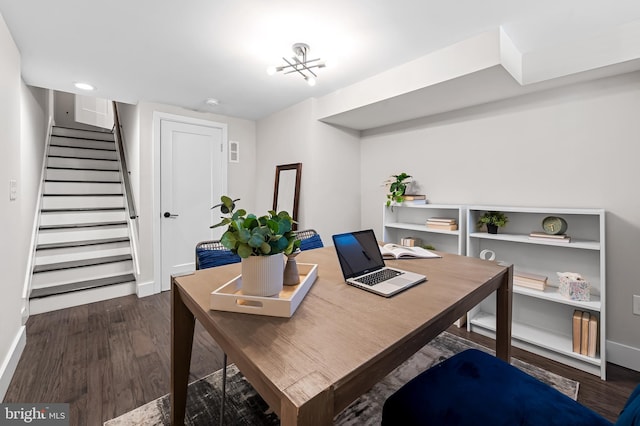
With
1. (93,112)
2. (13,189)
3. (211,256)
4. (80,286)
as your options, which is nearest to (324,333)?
(211,256)

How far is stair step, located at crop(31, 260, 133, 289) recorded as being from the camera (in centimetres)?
305

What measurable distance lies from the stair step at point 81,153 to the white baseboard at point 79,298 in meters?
2.64

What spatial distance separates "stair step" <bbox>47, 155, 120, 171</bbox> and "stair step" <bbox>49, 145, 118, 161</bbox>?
0.13m

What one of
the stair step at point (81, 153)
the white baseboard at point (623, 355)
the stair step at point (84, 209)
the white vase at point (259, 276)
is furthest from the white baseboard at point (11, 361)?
the white baseboard at point (623, 355)

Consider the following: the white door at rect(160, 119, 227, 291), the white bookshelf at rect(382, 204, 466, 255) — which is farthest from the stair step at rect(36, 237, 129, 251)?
the white bookshelf at rect(382, 204, 466, 255)

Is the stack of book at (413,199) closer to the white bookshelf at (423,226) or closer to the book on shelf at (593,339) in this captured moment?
the white bookshelf at (423,226)

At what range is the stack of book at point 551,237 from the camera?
2096 millimetres

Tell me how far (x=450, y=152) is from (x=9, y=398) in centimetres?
374

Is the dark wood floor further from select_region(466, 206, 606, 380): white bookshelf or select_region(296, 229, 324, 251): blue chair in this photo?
select_region(296, 229, 324, 251): blue chair

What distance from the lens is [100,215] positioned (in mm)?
4008

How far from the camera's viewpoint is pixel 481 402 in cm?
95

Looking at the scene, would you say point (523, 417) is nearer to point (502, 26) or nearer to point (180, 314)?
point (180, 314)

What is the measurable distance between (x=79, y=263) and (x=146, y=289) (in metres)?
0.82

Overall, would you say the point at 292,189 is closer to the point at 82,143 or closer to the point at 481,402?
the point at 481,402
